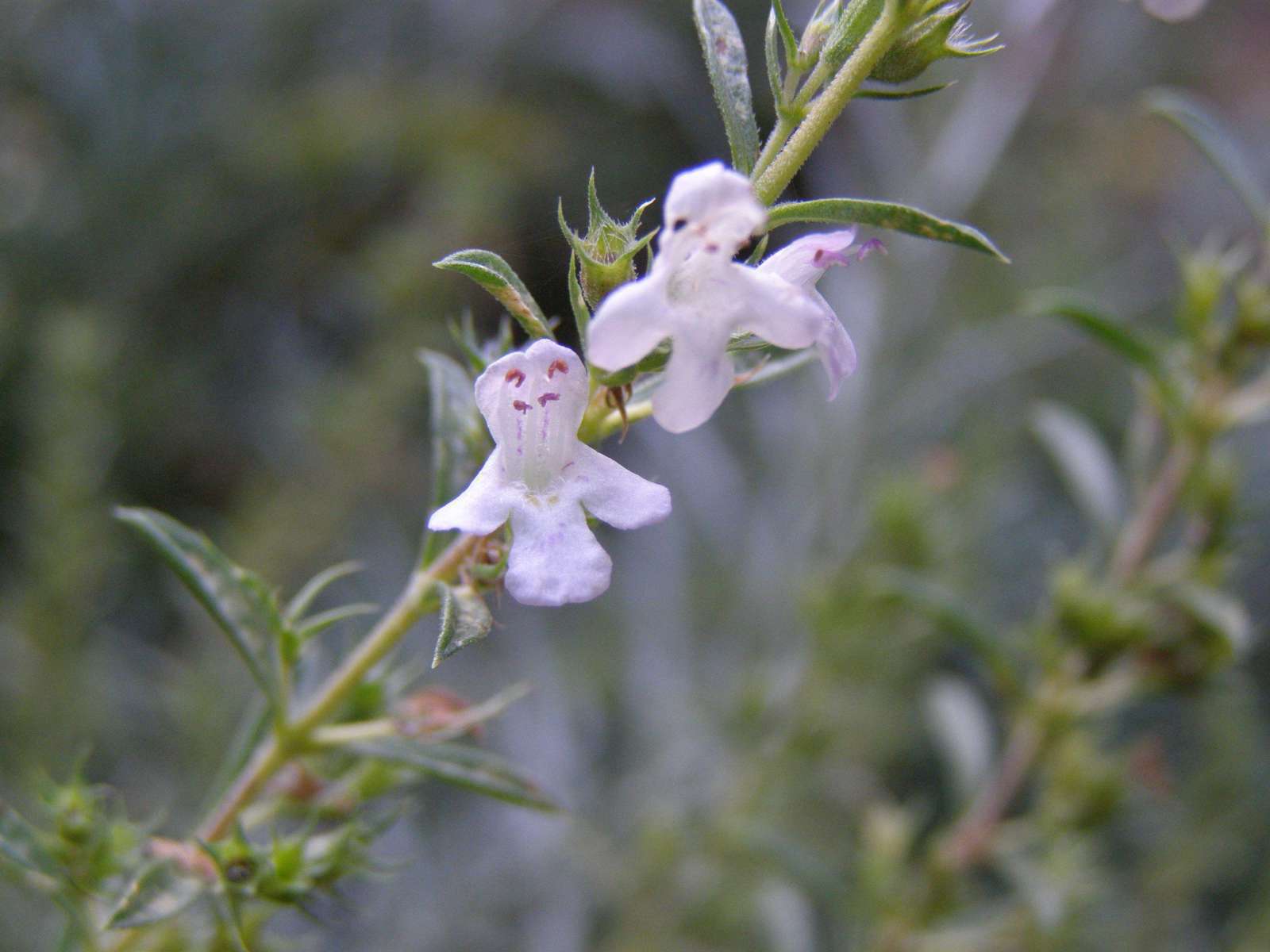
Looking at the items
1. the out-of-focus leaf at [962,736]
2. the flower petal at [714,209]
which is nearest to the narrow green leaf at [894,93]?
the flower petal at [714,209]

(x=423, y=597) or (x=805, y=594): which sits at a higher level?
(x=423, y=597)

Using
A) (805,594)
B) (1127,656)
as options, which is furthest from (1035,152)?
(1127,656)

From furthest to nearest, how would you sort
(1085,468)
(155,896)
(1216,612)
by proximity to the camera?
1. (1085,468)
2. (1216,612)
3. (155,896)

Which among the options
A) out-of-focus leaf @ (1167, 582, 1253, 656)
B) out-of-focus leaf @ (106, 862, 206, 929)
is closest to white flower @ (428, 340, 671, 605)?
out-of-focus leaf @ (106, 862, 206, 929)

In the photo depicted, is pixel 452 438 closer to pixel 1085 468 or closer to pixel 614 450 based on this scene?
pixel 1085 468

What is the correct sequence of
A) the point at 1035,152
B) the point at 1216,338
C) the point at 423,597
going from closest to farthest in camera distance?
the point at 423,597, the point at 1216,338, the point at 1035,152

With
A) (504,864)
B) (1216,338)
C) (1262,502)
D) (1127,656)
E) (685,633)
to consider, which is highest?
(1216,338)

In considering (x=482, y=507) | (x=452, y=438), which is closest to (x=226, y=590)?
(x=452, y=438)

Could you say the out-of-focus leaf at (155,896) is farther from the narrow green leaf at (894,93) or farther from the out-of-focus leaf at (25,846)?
the narrow green leaf at (894,93)

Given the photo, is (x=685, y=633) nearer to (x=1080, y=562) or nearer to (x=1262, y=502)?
(x=1080, y=562)
